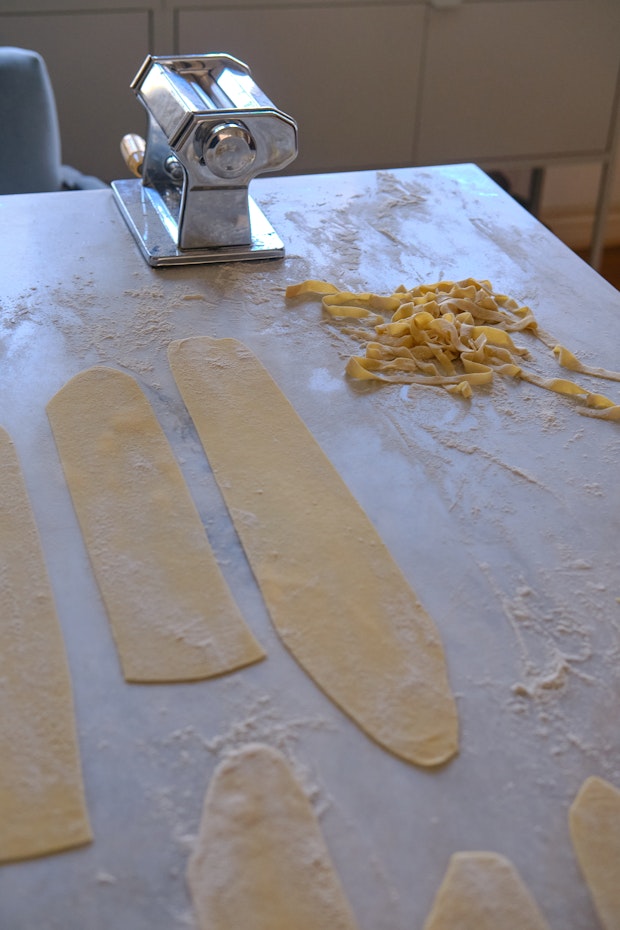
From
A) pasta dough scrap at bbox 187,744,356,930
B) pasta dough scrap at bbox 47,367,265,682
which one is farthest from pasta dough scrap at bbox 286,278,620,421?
pasta dough scrap at bbox 187,744,356,930

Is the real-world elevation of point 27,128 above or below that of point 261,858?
above

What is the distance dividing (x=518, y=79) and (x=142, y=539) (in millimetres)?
2231

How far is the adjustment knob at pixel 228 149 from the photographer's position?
1.25 meters

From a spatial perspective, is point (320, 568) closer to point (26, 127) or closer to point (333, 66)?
point (26, 127)

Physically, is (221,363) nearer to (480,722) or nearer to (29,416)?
(29,416)

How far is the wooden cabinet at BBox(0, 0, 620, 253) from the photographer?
93.2 inches

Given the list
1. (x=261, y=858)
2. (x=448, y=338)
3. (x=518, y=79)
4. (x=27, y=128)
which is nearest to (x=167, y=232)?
(x=448, y=338)

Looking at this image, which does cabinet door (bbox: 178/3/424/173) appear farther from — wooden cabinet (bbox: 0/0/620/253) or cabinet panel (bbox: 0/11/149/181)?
cabinet panel (bbox: 0/11/149/181)

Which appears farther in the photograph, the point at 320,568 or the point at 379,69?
the point at 379,69

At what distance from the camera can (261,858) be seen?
2.11 ft

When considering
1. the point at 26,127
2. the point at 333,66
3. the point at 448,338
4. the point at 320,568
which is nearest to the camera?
the point at 320,568

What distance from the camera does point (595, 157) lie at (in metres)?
2.86

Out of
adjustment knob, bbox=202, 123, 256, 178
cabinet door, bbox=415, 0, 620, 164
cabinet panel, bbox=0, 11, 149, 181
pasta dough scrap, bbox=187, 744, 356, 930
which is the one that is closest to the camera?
pasta dough scrap, bbox=187, 744, 356, 930

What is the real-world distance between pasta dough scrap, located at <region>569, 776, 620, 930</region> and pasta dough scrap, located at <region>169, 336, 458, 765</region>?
99 millimetres
